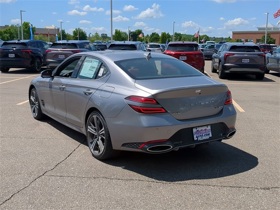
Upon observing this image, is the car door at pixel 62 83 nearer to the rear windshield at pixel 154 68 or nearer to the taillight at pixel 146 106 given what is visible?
the rear windshield at pixel 154 68

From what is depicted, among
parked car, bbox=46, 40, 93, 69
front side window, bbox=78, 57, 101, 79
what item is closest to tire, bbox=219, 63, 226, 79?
parked car, bbox=46, 40, 93, 69

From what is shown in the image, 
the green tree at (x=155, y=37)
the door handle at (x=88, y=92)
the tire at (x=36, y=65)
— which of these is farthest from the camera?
the green tree at (x=155, y=37)

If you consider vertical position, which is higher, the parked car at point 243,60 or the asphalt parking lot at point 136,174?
the parked car at point 243,60

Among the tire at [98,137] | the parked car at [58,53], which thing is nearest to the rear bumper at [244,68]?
the parked car at [58,53]

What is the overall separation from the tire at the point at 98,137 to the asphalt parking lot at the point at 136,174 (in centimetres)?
12

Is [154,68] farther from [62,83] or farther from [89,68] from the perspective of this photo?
[62,83]

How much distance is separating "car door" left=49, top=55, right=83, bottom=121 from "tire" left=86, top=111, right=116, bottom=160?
96 cm

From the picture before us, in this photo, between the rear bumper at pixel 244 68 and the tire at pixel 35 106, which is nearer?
the tire at pixel 35 106

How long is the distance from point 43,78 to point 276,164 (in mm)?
4345

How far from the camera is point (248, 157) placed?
4.98 meters

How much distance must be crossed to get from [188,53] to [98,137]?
431 inches

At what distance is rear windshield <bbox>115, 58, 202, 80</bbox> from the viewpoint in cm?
479

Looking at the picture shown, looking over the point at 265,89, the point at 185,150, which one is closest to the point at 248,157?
the point at 185,150

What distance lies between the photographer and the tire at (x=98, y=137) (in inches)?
182
